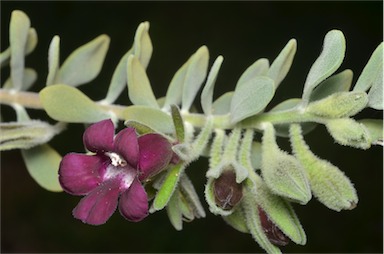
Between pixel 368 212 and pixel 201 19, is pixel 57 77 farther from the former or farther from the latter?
pixel 368 212

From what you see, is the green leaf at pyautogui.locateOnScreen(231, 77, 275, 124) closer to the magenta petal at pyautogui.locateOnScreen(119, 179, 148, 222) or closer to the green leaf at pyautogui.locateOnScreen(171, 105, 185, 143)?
the green leaf at pyautogui.locateOnScreen(171, 105, 185, 143)

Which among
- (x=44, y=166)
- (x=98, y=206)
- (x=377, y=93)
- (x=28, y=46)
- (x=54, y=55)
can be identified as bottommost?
(x=44, y=166)

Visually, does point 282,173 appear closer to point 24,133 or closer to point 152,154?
point 152,154

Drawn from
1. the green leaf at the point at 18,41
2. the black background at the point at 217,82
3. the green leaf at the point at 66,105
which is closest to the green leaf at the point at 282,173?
the green leaf at the point at 66,105

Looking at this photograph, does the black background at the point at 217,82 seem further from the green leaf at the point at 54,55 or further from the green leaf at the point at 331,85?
the green leaf at the point at 331,85

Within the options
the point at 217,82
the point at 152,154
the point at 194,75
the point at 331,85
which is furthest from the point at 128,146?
the point at 217,82

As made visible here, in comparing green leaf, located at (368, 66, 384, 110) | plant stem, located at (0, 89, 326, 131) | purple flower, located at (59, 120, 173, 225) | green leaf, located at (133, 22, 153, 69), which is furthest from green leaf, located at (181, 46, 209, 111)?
green leaf, located at (368, 66, 384, 110)

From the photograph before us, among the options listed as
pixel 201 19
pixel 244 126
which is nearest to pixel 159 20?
pixel 201 19
